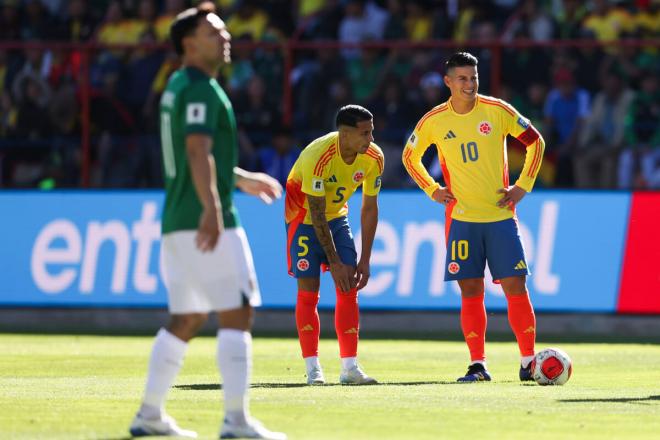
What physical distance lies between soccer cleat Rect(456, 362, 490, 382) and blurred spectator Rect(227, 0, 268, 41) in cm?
1228

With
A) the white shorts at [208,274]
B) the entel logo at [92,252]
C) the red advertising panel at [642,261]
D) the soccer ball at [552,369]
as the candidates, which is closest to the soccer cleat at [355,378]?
the soccer ball at [552,369]

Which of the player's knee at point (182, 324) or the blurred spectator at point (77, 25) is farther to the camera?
the blurred spectator at point (77, 25)

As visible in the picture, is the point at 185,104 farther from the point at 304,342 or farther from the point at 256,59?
the point at 256,59

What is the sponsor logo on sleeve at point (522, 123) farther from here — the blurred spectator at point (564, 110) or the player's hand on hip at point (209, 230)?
the blurred spectator at point (564, 110)

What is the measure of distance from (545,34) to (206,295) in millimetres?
14946

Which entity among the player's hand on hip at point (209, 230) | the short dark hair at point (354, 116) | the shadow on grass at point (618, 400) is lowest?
the shadow on grass at point (618, 400)

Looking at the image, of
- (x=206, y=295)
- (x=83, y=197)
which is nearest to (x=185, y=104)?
(x=206, y=295)

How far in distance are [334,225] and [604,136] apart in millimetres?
9109

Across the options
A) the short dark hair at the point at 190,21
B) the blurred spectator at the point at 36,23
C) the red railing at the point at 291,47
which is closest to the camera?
the short dark hair at the point at 190,21

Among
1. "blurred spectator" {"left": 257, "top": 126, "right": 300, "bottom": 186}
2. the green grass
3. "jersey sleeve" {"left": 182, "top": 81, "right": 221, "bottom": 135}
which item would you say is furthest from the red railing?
"jersey sleeve" {"left": 182, "top": 81, "right": 221, "bottom": 135}

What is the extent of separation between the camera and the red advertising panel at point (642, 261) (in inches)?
741

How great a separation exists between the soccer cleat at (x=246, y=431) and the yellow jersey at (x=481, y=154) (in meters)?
5.08

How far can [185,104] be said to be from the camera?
8398 millimetres

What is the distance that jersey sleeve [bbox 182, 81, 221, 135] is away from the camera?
828cm
